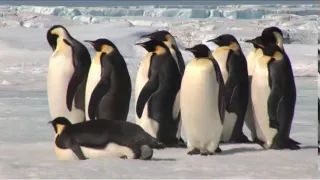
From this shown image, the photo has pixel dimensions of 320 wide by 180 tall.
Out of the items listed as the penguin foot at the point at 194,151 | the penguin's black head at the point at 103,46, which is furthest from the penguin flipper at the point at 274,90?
the penguin's black head at the point at 103,46

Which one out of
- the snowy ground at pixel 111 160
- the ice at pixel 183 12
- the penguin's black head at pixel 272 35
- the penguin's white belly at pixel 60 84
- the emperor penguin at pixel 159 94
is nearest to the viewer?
the snowy ground at pixel 111 160

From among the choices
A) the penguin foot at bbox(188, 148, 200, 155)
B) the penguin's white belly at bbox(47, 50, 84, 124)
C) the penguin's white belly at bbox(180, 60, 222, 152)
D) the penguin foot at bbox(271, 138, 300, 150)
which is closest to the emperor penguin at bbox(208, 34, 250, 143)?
the penguin foot at bbox(271, 138, 300, 150)

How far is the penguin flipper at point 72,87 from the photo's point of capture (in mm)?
5535

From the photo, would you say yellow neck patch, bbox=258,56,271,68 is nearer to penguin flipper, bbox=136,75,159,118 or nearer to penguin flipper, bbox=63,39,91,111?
penguin flipper, bbox=136,75,159,118

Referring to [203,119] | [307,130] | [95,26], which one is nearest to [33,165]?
[203,119]

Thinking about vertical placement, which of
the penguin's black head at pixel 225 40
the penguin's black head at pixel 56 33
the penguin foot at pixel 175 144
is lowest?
the penguin foot at pixel 175 144

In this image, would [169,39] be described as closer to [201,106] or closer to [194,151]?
[201,106]

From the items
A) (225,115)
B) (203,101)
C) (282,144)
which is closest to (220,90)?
(203,101)

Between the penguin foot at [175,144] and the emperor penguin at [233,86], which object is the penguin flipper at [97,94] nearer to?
the penguin foot at [175,144]

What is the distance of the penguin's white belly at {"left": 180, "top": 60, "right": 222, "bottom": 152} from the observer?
4.68m

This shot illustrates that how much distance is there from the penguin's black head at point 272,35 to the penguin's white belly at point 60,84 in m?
1.60

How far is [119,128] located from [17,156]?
750 mm

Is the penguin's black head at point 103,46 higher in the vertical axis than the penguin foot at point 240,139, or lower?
higher

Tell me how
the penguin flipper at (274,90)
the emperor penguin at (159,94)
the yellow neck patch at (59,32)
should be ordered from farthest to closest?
the yellow neck patch at (59,32)
the emperor penguin at (159,94)
the penguin flipper at (274,90)
